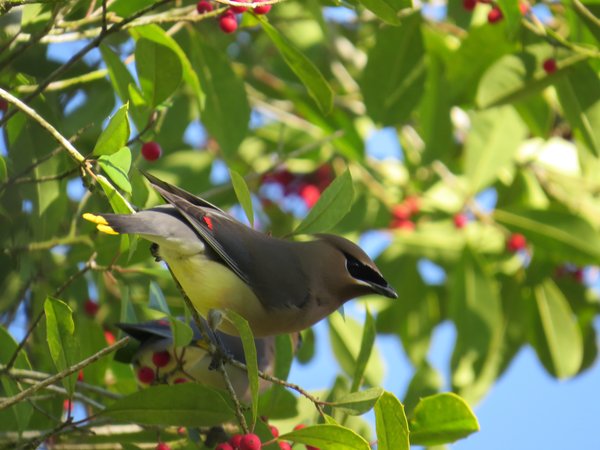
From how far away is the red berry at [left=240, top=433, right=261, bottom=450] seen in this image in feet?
9.18

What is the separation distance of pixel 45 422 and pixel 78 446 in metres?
0.15

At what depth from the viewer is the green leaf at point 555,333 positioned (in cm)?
527

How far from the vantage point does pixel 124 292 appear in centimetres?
312

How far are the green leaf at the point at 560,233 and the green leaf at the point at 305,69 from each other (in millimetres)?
1769

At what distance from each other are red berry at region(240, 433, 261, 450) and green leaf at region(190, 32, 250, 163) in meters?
1.38

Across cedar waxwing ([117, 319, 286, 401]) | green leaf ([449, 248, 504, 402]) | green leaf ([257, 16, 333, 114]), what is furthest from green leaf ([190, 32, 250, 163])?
green leaf ([449, 248, 504, 402])

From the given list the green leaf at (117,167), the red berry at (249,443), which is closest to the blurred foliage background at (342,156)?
the green leaf at (117,167)

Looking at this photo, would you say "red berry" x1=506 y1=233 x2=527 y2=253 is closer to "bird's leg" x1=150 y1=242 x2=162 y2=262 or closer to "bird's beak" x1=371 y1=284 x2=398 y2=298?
"bird's beak" x1=371 y1=284 x2=398 y2=298

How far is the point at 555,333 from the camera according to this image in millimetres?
5281

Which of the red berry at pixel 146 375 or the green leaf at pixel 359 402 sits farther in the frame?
the red berry at pixel 146 375

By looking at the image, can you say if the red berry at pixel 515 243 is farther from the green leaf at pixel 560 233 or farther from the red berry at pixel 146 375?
the red berry at pixel 146 375

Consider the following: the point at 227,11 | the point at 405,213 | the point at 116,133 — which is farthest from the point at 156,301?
the point at 405,213

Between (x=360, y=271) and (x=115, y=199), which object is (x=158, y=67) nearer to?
(x=115, y=199)

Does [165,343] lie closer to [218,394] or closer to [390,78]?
[218,394]
